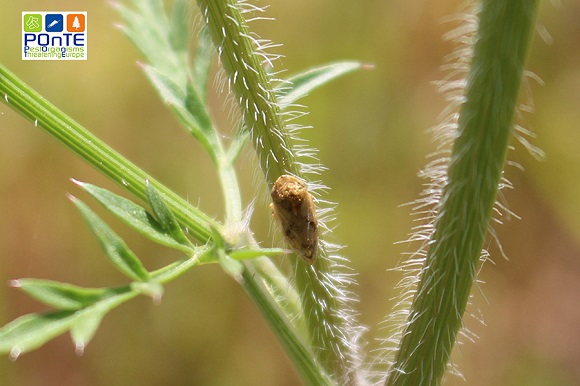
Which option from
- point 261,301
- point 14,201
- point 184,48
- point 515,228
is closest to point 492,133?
point 261,301

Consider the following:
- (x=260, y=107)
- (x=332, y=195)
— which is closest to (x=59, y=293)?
(x=260, y=107)

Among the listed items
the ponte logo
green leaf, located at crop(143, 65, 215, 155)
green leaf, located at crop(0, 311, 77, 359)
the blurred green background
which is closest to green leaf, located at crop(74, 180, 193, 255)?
green leaf, located at crop(0, 311, 77, 359)

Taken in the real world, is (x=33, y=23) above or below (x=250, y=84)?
above

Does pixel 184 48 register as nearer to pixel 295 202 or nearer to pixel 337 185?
pixel 295 202

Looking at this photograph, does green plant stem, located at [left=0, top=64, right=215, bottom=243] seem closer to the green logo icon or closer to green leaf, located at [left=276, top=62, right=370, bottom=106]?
green leaf, located at [left=276, top=62, right=370, bottom=106]

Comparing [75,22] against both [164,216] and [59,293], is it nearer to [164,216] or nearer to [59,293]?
[164,216]

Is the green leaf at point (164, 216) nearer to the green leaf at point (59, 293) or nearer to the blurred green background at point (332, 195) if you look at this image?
the green leaf at point (59, 293)
